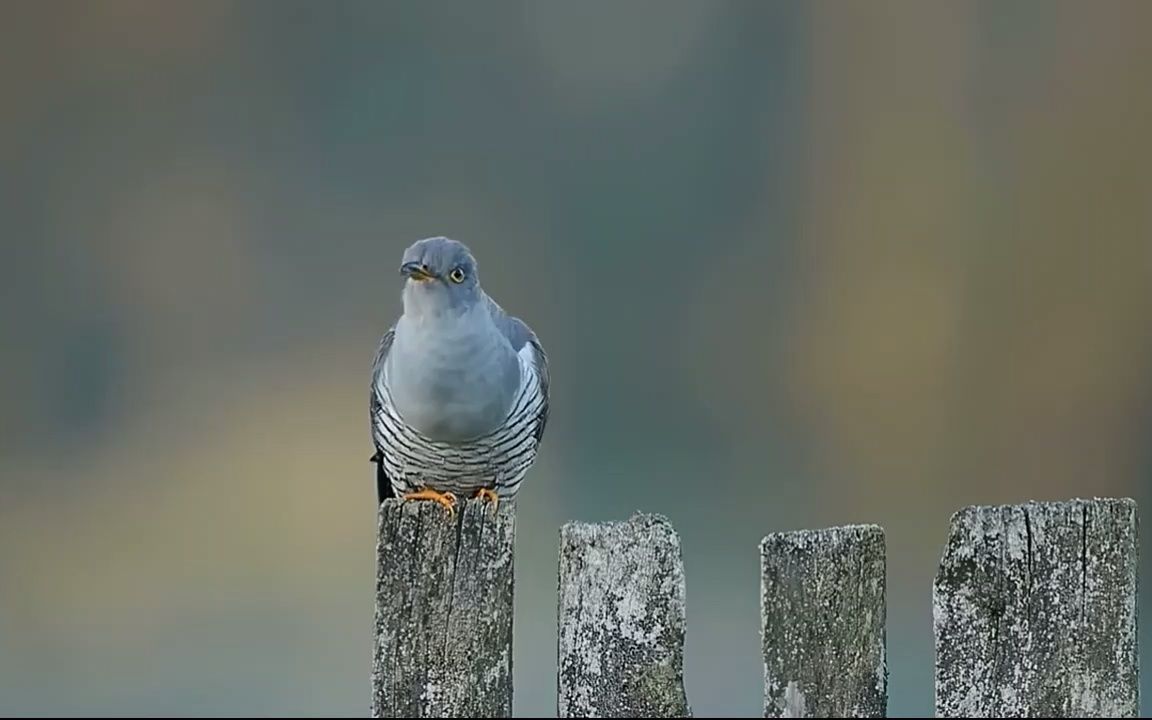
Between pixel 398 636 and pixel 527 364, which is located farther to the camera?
pixel 527 364

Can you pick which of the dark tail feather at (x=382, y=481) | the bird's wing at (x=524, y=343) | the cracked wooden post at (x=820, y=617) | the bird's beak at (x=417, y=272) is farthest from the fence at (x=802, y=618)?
the dark tail feather at (x=382, y=481)

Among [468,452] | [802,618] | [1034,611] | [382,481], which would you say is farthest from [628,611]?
[382,481]

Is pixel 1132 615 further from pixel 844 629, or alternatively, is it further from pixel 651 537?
pixel 651 537

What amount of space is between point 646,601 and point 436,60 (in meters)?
2.45

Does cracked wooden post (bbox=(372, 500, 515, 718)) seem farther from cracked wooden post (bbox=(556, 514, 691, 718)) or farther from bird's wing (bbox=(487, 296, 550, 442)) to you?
bird's wing (bbox=(487, 296, 550, 442))

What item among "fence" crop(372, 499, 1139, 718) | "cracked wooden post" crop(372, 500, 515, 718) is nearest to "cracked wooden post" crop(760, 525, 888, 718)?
"fence" crop(372, 499, 1139, 718)

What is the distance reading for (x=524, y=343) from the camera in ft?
7.18

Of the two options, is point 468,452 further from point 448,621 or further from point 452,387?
point 448,621

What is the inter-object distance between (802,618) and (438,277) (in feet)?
2.39

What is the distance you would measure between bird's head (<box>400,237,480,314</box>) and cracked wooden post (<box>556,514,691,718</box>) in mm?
598

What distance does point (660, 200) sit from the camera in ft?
11.7

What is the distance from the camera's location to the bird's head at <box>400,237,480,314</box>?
1876 mm

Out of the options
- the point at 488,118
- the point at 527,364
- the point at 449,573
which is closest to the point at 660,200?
the point at 488,118

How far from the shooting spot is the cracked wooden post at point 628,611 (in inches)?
53.5
